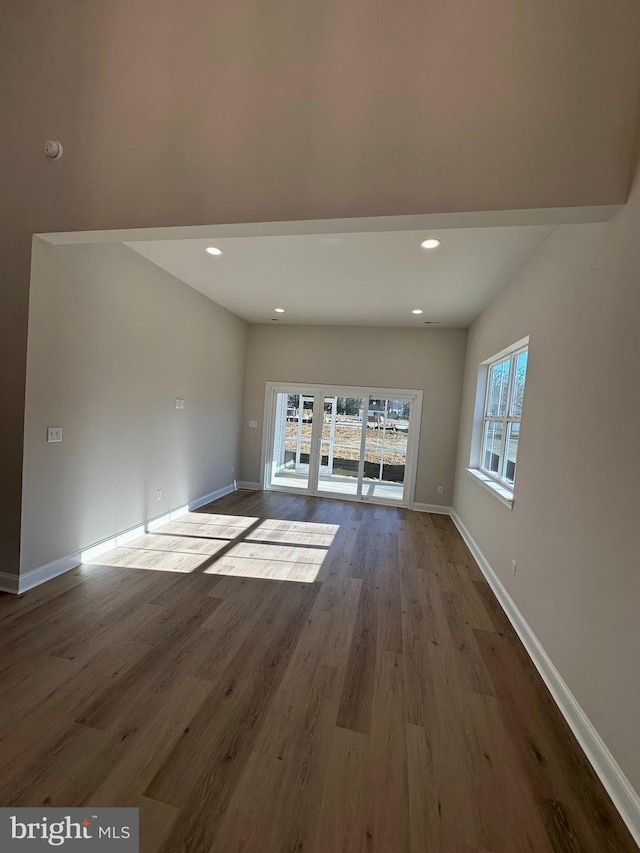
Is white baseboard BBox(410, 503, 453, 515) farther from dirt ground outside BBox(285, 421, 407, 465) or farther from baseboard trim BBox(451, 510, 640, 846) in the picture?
baseboard trim BBox(451, 510, 640, 846)

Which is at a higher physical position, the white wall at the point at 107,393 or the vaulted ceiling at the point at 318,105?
the vaulted ceiling at the point at 318,105

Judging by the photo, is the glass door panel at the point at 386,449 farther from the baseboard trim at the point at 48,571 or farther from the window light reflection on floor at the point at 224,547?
the baseboard trim at the point at 48,571

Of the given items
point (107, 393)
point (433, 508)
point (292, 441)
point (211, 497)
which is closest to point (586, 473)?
point (107, 393)

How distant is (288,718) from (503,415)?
325 centimetres

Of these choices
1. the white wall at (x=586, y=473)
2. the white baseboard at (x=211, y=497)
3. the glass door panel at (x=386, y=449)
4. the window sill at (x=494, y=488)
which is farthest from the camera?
the glass door panel at (x=386, y=449)

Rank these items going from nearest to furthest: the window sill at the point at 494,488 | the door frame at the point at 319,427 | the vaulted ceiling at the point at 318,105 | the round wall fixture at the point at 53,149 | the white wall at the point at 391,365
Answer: the vaulted ceiling at the point at 318,105, the round wall fixture at the point at 53,149, the window sill at the point at 494,488, the white wall at the point at 391,365, the door frame at the point at 319,427

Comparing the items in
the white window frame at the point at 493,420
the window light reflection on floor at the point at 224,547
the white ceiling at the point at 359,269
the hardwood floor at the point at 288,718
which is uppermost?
the white ceiling at the point at 359,269

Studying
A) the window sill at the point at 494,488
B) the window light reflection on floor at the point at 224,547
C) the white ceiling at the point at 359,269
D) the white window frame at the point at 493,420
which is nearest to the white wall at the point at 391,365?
the white ceiling at the point at 359,269

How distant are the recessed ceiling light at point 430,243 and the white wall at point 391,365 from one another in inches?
116

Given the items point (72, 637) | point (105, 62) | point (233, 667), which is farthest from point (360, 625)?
point (105, 62)

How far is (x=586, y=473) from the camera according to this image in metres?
1.88

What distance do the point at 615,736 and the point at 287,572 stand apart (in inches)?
92.6

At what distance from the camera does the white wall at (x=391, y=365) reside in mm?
5637

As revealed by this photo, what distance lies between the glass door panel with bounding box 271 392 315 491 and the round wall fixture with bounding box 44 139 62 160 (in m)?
4.36
